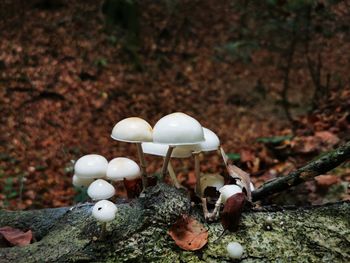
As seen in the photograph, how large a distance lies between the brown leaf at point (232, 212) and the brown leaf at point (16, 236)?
1.10 metres

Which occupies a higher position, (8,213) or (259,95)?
(259,95)

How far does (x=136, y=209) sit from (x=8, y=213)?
3.33 ft

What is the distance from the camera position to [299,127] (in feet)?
21.4

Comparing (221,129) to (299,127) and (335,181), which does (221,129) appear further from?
(335,181)

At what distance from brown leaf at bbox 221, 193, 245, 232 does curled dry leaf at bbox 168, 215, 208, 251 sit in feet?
0.38

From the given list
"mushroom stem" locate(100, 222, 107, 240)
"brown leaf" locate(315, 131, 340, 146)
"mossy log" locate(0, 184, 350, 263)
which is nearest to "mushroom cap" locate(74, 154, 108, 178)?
"mossy log" locate(0, 184, 350, 263)

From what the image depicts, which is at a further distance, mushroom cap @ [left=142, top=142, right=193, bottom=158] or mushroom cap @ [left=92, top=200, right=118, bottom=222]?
mushroom cap @ [left=142, top=142, right=193, bottom=158]

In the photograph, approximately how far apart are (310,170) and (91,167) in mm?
1206

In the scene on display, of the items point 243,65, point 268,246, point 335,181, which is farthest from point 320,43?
point 268,246

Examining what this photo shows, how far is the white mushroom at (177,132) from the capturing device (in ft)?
6.00

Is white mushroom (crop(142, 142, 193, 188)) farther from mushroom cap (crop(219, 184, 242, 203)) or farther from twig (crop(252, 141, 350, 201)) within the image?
twig (crop(252, 141, 350, 201))

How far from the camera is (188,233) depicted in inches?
77.4

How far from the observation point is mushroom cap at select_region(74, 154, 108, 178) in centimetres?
216

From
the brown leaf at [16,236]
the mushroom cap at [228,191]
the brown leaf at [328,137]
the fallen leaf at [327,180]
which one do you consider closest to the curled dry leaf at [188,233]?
the mushroom cap at [228,191]
